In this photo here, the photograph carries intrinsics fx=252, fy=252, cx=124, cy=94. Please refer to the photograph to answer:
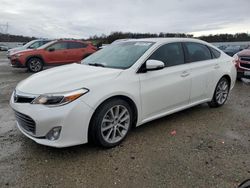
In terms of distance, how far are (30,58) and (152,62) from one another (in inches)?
→ 368

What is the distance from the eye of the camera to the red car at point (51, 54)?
11.6 m

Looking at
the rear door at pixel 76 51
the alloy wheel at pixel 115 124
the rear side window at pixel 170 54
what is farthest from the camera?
the rear door at pixel 76 51

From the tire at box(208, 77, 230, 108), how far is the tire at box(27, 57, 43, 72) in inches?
350

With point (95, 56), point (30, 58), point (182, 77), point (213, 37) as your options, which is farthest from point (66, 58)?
point (213, 37)

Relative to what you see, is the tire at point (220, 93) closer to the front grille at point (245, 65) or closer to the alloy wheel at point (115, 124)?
the alloy wheel at point (115, 124)

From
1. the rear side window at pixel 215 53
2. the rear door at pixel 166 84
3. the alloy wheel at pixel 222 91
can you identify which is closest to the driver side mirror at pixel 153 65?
the rear door at pixel 166 84

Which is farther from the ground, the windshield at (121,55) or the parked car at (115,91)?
the windshield at (121,55)

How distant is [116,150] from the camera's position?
137 inches

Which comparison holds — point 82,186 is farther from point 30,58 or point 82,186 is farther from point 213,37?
point 213,37

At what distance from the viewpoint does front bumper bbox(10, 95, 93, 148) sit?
9.86 ft

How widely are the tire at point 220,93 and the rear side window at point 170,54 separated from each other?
1331mm

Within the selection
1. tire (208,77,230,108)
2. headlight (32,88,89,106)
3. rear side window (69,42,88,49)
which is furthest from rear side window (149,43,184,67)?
rear side window (69,42,88,49)

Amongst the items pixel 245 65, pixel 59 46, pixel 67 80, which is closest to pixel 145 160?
pixel 67 80

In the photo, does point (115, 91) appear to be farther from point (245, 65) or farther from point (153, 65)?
point (245, 65)
